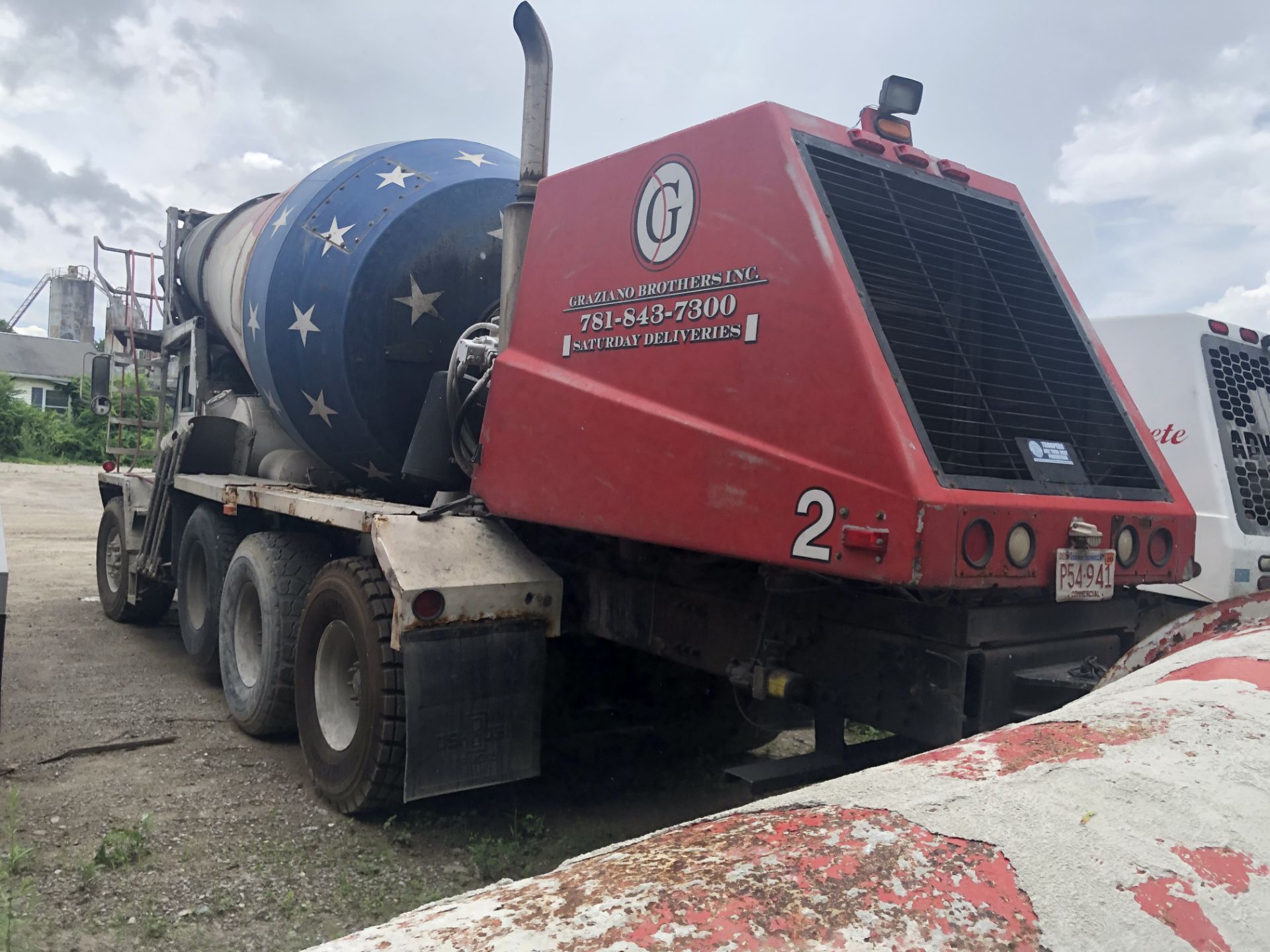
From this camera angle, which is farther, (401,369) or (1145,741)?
(401,369)

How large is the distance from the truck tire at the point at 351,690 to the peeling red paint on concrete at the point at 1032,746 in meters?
2.81

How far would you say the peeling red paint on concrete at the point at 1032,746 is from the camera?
1782 millimetres

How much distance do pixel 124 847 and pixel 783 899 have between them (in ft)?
11.1

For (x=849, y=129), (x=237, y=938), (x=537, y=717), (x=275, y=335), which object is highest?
(x=849, y=129)

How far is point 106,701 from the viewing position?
6.13 m

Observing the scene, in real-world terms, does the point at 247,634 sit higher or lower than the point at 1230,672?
lower

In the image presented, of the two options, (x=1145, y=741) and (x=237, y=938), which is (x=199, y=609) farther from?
(x=1145, y=741)

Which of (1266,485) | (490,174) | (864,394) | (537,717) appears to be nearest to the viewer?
(864,394)

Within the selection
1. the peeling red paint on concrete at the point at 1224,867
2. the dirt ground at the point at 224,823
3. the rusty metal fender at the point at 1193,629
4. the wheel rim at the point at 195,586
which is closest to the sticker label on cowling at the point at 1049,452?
the rusty metal fender at the point at 1193,629

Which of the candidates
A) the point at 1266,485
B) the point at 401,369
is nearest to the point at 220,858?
the point at 401,369

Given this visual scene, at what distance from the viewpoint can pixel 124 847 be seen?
3.91 m

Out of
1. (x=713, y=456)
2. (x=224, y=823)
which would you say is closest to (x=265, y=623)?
(x=224, y=823)

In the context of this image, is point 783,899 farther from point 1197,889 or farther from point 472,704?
point 472,704

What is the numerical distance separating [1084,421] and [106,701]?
5.53 meters
